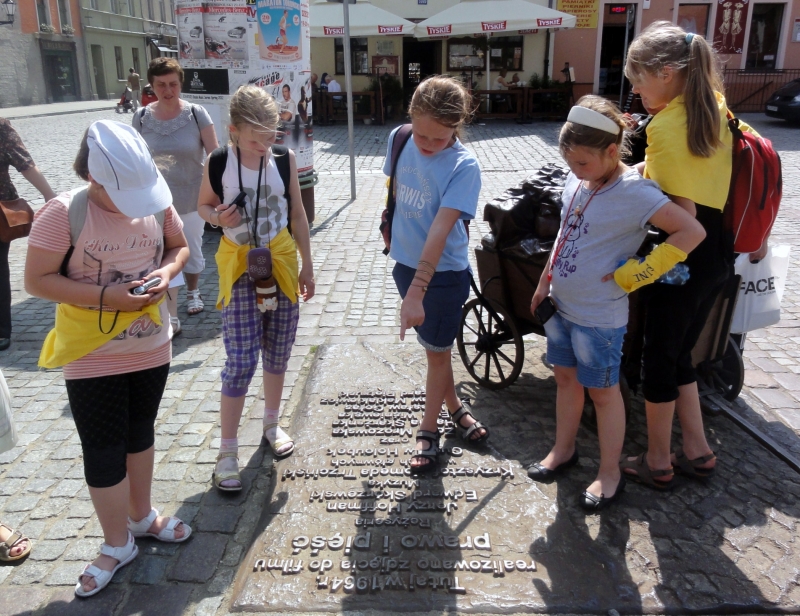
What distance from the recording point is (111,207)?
238 cm

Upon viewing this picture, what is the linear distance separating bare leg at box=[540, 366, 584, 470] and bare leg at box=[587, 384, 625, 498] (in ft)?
→ 0.46

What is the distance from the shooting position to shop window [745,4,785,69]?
2083cm

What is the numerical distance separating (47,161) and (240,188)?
11862mm

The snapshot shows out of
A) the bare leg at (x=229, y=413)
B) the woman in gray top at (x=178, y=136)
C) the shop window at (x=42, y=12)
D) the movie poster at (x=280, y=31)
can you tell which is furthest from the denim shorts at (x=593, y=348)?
the shop window at (x=42, y=12)

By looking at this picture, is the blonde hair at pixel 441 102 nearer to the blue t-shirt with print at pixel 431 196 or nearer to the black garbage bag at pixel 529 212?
the blue t-shirt with print at pixel 431 196

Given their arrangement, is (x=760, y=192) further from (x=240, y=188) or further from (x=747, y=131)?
(x=240, y=188)

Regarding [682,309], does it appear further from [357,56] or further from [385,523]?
[357,56]

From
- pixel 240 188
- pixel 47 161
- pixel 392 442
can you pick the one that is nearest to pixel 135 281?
pixel 240 188

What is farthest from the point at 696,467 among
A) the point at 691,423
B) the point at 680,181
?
the point at 680,181

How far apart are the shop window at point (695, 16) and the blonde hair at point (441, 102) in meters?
21.2

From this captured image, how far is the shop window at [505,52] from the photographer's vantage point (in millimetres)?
21250

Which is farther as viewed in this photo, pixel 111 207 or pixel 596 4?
pixel 596 4

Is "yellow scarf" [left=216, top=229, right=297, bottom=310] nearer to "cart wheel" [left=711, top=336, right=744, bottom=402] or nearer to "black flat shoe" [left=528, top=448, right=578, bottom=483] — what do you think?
"black flat shoe" [left=528, top=448, right=578, bottom=483]

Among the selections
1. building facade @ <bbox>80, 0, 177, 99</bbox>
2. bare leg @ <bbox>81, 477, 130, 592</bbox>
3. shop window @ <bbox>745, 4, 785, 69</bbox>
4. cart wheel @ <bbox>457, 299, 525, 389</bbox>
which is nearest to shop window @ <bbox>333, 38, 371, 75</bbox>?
shop window @ <bbox>745, 4, 785, 69</bbox>
